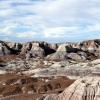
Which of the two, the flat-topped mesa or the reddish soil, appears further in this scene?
the reddish soil

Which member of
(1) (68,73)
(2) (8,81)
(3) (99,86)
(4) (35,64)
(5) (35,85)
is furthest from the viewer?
(4) (35,64)

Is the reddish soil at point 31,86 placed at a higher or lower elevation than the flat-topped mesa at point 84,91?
lower

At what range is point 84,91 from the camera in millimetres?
52156

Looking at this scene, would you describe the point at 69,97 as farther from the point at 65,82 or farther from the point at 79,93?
the point at 65,82

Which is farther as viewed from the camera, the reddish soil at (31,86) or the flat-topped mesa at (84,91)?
the reddish soil at (31,86)

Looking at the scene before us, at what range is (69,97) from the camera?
2088 inches

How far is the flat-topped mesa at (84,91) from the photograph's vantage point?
51.9 meters

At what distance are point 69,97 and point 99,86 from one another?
14.7 ft

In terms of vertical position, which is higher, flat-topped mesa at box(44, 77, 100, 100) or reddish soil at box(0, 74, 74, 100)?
flat-topped mesa at box(44, 77, 100, 100)

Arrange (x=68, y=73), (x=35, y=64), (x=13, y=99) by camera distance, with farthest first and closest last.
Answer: (x=35, y=64) → (x=68, y=73) → (x=13, y=99)

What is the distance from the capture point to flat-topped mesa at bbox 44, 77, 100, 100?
5189 cm

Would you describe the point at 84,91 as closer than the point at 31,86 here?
Yes

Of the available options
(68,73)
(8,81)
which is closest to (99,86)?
(8,81)

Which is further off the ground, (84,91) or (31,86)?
(84,91)
